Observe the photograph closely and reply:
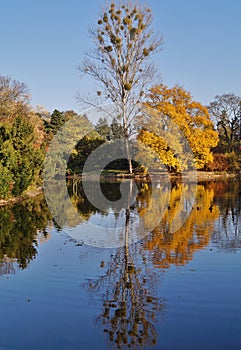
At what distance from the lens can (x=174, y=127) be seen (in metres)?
39.1

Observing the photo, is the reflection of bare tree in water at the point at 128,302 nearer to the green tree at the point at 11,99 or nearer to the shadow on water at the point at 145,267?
the shadow on water at the point at 145,267

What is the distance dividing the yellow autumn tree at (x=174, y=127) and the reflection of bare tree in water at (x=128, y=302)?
99.1ft

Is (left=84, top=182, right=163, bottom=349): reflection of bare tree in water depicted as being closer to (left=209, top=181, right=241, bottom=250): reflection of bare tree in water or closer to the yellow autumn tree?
(left=209, top=181, right=241, bottom=250): reflection of bare tree in water

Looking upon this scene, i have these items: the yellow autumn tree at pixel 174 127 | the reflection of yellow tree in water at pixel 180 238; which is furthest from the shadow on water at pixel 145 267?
the yellow autumn tree at pixel 174 127

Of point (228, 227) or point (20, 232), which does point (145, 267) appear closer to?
point (20, 232)

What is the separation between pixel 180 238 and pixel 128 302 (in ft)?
16.5

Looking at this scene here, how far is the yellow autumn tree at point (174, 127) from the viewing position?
3862 centimetres

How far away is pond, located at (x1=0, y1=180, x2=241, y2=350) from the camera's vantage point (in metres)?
5.18

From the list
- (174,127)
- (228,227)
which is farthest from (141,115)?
(228,227)

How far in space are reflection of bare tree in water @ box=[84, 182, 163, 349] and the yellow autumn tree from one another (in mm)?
30191

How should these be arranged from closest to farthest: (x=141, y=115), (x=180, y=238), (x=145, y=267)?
(x=145, y=267) → (x=180, y=238) → (x=141, y=115)

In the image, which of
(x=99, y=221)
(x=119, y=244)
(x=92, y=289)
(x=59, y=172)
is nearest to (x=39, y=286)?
(x=92, y=289)

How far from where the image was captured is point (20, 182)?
20781mm

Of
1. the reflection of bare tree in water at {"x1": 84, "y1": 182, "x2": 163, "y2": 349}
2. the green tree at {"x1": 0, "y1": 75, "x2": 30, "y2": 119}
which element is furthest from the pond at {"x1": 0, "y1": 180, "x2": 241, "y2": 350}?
the green tree at {"x1": 0, "y1": 75, "x2": 30, "y2": 119}
